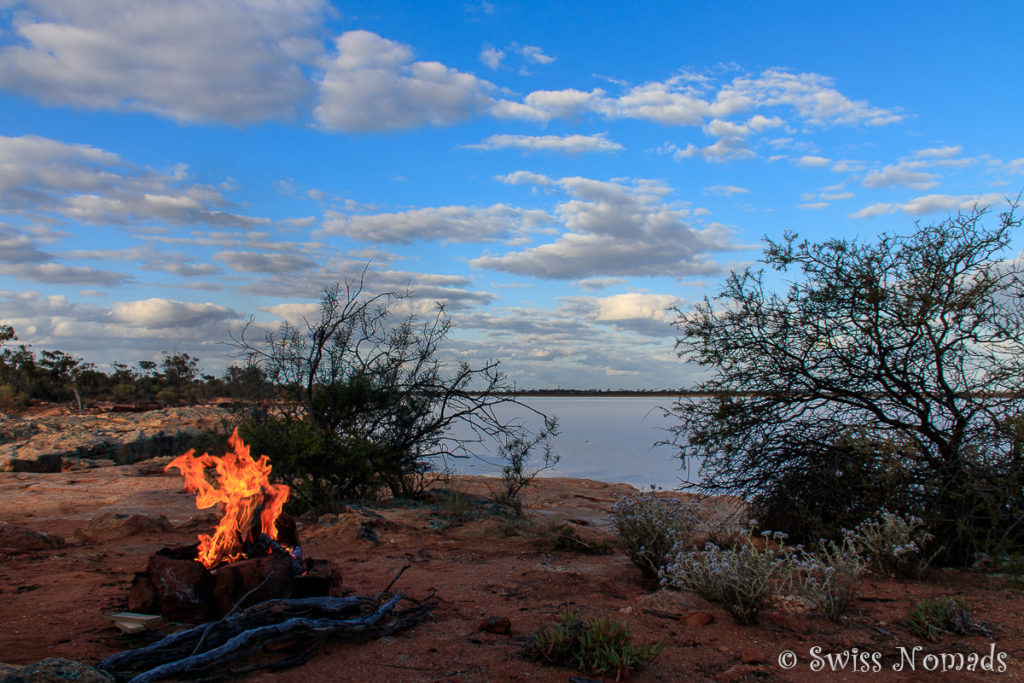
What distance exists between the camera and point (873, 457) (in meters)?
7.40

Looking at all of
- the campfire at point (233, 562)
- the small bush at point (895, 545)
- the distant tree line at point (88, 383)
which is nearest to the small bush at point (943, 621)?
the small bush at point (895, 545)

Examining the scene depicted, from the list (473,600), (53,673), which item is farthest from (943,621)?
(53,673)

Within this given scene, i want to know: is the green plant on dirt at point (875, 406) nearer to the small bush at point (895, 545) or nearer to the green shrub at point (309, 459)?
the small bush at point (895, 545)

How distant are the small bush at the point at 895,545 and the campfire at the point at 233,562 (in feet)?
18.3

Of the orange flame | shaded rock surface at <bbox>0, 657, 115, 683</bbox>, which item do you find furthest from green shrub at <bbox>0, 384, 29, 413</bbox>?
shaded rock surface at <bbox>0, 657, 115, 683</bbox>

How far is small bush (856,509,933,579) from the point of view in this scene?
6526 millimetres

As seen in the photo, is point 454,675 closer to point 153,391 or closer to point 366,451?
point 366,451

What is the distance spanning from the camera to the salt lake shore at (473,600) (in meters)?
4.36

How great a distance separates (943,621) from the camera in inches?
203

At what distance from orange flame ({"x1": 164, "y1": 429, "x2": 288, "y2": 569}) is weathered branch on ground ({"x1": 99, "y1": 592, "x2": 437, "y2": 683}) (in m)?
1.07

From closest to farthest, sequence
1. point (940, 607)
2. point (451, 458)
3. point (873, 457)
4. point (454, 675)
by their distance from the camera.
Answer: point (454, 675) < point (940, 607) < point (873, 457) < point (451, 458)

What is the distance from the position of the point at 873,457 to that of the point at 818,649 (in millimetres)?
3339

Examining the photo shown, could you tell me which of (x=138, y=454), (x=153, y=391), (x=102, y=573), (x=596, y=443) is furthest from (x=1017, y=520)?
(x=153, y=391)

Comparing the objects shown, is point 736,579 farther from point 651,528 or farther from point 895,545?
point 895,545
